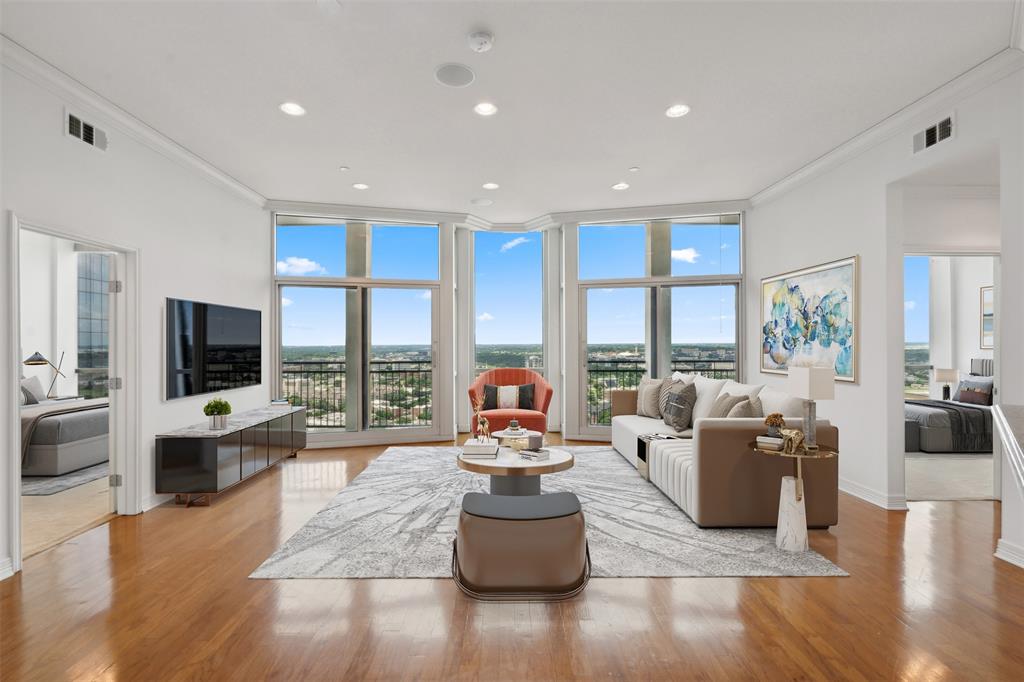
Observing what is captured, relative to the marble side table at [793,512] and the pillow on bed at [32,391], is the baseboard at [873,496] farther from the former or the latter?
the pillow on bed at [32,391]

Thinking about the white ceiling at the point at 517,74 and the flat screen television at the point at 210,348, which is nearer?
the white ceiling at the point at 517,74

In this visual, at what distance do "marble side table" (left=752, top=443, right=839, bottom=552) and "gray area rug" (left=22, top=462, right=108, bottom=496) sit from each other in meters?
5.56

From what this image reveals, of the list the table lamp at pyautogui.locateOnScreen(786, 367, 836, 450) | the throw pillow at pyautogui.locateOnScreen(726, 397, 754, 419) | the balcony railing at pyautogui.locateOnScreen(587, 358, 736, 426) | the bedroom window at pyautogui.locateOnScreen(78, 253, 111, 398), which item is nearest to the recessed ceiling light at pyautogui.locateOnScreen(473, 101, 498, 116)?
the table lamp at pyautogui.locateOnScreen(786, 367, 836, 450)

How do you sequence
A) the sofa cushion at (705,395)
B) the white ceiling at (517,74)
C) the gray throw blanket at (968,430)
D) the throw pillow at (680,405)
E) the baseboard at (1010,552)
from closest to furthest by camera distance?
the white ceiling at (517,74), the baseboard at (1010,552), the sofa cushion at (705,395), the throw pillow at (680,405), the gray throw blanket at (968,430)

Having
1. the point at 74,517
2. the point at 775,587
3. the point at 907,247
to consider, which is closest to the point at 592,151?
the point at 907,247

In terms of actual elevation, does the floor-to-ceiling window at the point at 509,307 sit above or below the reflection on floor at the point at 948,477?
above

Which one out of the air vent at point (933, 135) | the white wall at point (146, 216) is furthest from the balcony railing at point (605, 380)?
the white wall at point (146, 216)

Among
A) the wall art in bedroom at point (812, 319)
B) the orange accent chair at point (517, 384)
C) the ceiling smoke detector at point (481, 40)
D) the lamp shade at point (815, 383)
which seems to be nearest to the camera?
the ceiling smoke detector at point (481, 40)

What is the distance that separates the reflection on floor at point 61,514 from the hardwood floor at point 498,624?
0.29 metres

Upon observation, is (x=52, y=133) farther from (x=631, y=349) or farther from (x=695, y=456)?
(x=631, y=349)

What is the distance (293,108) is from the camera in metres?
3.70

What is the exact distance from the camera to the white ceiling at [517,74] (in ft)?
8.79

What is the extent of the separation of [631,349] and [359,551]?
15.0 feet

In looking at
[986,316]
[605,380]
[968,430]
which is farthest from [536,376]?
[986,316]
